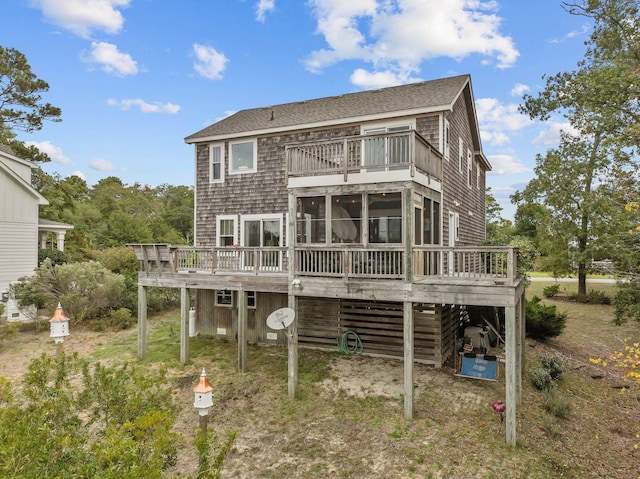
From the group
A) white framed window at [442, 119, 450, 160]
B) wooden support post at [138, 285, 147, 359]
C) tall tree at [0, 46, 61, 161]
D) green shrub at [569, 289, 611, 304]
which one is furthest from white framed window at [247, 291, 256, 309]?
tall tree at [0, 46, 61, 161]

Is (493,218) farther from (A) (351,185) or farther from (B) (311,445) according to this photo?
(B) (311,445)

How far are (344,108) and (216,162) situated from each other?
5710 mm

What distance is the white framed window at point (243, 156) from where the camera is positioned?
15.1m

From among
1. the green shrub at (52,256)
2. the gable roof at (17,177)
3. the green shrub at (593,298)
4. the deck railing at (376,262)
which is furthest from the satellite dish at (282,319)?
the green shrub at (593,298)

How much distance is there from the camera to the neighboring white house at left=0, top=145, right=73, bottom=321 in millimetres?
18812

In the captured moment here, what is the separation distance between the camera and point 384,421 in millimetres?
8547

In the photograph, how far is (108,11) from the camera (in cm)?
2147

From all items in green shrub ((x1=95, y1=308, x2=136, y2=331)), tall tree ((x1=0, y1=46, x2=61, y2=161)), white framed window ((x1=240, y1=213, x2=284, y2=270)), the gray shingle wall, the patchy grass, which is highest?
tall tree ((x1=0, y1=46, x2=61, y2=161))

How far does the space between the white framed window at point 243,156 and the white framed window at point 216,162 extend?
1.46 feet

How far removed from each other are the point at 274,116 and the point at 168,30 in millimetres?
14025

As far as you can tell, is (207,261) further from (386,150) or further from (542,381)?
(542,381)

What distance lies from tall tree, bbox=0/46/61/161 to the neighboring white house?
475 inches

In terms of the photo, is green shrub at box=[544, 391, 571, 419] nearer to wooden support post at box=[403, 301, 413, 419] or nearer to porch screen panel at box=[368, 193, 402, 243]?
wooden support post at box=[403, 301, 413, 419]

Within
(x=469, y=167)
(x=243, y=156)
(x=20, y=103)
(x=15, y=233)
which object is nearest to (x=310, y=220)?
(x=243, y=156)
